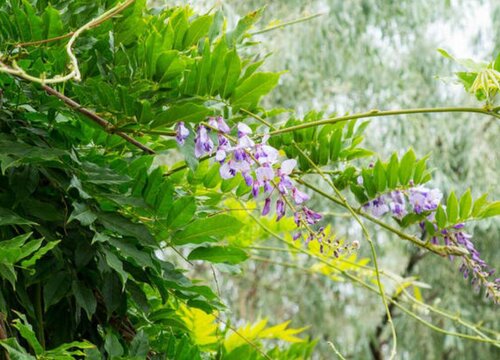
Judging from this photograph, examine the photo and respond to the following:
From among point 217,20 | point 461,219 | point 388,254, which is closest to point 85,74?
point 217,20

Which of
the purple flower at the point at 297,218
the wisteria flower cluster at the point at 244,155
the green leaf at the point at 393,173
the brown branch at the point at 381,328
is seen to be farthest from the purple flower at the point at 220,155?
the brown branch at the point at 381,328

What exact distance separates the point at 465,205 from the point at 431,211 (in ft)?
0.12

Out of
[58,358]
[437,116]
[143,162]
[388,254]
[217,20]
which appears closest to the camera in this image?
[58,358]

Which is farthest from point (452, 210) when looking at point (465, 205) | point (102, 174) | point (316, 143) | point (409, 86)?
point (409, 86)

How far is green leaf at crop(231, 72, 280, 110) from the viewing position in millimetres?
674

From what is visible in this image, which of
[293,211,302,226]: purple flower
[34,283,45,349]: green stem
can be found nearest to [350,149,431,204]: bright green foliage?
[293,211,302,226]: purple flower

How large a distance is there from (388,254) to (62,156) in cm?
415

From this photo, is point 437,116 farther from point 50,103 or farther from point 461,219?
point 50,103

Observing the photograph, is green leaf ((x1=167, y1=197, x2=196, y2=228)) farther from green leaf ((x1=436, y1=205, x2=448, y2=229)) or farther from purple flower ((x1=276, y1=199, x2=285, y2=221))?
green leaf ((x1=436, y1=205, x2=448, y2=229))

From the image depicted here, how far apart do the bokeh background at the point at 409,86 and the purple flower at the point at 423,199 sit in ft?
9.87

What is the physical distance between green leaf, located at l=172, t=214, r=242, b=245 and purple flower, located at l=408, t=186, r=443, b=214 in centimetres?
23

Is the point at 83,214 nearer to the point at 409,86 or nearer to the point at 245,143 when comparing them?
the point at 245,143

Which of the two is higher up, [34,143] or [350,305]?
[34,143]

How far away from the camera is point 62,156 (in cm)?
67
